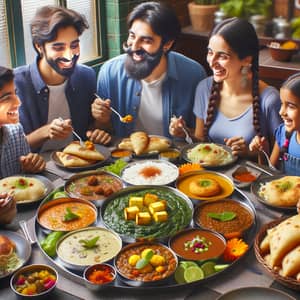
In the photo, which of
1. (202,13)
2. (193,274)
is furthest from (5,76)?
(202,13)

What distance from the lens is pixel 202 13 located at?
5238 millimetres

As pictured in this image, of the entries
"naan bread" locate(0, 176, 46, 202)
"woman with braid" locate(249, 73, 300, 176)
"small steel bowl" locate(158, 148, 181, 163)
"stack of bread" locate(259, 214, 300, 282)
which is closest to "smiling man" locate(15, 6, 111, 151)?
"small steel bowl" locate(158, 148, 181, 163)

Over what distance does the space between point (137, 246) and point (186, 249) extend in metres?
0.20

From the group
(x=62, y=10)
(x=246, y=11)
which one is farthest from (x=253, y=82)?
(x=246, y=11)

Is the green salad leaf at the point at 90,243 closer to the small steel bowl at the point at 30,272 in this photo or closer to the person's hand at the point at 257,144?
the small steel bowl at the point at 30,272

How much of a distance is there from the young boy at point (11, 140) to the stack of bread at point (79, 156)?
0.45ft

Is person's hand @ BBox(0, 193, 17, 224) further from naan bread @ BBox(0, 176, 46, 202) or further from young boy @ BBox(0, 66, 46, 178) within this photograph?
young boy @ BBox(0, 66, 46, 178)

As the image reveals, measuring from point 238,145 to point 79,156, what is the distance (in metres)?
0.94

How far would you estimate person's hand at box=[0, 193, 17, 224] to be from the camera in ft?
7.45

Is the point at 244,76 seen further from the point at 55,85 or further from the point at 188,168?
the point at 55,85

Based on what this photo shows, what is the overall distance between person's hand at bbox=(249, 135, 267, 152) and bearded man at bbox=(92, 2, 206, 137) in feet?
2.47

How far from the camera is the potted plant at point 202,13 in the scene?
206 inches

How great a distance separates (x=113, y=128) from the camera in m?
3.64

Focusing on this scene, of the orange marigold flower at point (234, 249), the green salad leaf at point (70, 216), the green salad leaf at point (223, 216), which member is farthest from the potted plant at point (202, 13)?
the orange marigold flower at point (234, 249)
